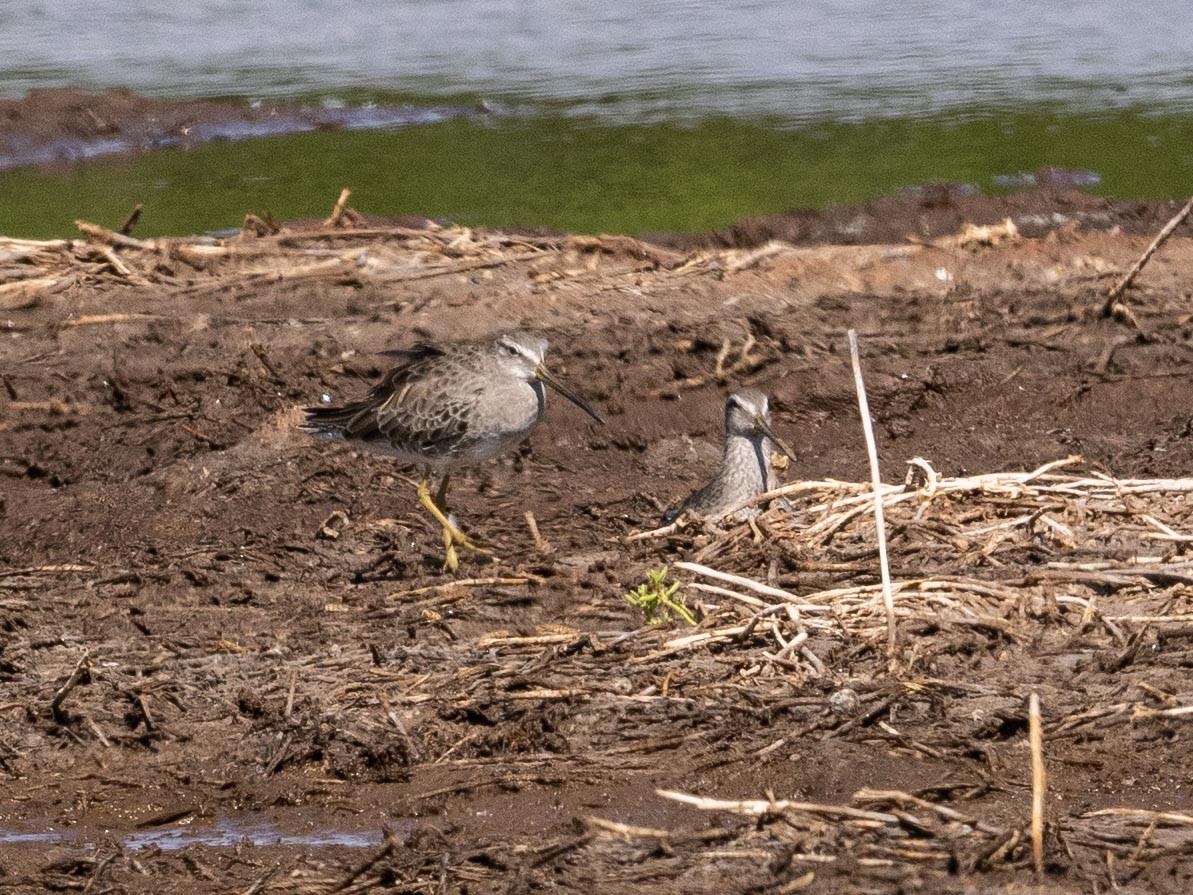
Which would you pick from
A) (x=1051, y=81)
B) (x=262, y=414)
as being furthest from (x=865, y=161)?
(x=262, y=414)

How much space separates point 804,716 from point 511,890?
1353 mm

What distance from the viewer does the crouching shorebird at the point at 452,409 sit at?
26.8 feet

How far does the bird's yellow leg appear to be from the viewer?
7786 mm

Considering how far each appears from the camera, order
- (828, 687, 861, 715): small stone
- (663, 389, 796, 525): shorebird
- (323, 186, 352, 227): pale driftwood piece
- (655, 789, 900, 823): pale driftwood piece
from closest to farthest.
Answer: (655, 789, 900, 823): pale driftwood piece → (828, 687, 861, 715): small stone → (663, 389, 796, 525): shorebird → (323, 186, 352, 227): pale driftwood piece

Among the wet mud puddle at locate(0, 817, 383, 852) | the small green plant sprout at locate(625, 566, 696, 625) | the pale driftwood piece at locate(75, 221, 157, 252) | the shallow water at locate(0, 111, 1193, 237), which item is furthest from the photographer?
the shallow water at locate(0, 111, 1193, 237)

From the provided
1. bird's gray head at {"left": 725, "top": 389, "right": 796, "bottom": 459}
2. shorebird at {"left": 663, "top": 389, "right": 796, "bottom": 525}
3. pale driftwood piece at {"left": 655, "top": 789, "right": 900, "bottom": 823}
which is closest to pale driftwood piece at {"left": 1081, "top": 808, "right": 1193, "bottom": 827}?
pale driftwood piece at {"left": 655, "top": 789, "right": 900, "bottom": 823}

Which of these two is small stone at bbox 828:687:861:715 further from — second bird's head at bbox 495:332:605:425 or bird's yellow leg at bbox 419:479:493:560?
second bird's head at bbox 495:332:605:425

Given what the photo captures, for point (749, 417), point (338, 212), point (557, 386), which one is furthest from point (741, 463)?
point (338, 212)

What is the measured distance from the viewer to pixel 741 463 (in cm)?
811

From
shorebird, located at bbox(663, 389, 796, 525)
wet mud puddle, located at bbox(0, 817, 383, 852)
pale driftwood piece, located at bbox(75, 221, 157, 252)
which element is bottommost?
Answer: wet mud puddle, located at bbox(0, 817, 383, 852)

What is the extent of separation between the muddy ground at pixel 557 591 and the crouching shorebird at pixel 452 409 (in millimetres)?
389

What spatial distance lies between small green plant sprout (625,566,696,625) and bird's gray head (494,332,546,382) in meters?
1.98

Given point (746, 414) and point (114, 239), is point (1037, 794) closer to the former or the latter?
point (746, 414)

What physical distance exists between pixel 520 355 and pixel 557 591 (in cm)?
165
